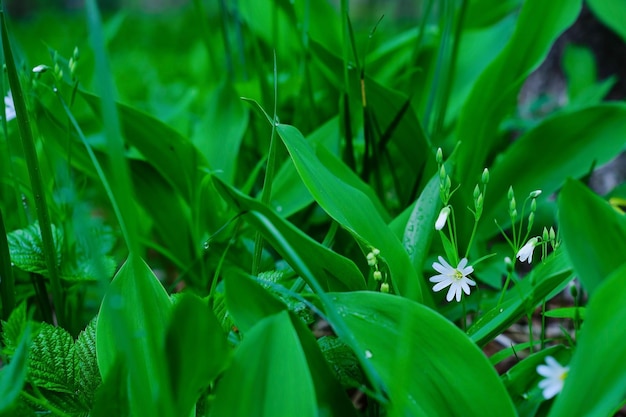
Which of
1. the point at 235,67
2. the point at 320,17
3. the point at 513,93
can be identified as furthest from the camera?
the point at 235,67

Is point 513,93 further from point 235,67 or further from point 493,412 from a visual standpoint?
point 235,67

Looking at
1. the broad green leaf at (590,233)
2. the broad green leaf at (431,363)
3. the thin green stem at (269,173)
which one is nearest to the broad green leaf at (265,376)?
the broad green leaf at (431,363)

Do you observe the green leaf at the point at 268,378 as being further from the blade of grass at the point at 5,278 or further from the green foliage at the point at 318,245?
the blade of grass at the point at 5,278

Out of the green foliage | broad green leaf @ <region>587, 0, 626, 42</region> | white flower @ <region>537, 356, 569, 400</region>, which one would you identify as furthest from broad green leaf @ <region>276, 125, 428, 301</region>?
broad green leaf @ <region>587, 0, 626, 42</region>

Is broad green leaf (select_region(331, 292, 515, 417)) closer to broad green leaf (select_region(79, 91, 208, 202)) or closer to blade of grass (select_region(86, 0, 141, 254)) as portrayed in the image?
blade of grass (select_region(86, 0, 141, 254))

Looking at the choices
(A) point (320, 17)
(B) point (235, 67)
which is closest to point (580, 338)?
(A) point (320, 17)

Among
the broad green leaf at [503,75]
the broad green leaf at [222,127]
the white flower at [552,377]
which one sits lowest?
the white flower at [552,377]

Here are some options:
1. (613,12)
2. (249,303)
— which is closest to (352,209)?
(249,303)

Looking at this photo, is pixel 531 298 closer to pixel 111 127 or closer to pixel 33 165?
pixel 111 127
